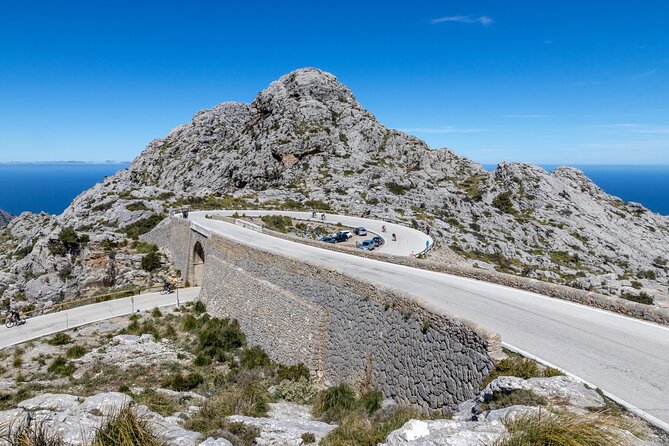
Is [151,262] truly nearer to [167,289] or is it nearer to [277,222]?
[167,289]

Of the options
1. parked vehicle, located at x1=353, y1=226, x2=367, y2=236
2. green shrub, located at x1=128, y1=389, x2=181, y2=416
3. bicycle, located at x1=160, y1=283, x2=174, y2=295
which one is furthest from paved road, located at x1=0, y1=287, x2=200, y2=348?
parked vehicle, located at x1=353, y1=226, x2=367, y2=236

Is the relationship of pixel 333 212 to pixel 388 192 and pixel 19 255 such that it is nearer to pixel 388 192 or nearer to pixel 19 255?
pixel 388 192

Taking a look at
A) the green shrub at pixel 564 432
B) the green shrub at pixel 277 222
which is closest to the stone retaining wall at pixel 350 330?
the green shrub at pixel 564 432

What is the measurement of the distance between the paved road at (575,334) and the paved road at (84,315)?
19.2 metres

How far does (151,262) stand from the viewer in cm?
3725

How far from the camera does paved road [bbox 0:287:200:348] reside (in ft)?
76.7

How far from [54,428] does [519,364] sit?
971cm

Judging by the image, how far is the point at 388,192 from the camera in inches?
2564

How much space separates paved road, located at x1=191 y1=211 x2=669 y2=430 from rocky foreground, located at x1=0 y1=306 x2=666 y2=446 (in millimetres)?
965

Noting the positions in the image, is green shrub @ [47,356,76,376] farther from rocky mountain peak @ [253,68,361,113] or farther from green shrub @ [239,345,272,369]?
rocky mountain peak @ [253,68,361,113]

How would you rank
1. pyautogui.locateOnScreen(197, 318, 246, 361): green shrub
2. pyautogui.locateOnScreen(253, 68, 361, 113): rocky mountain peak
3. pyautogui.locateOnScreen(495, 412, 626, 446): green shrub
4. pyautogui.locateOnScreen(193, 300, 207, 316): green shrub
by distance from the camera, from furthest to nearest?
pyautogui.locateOnScreen(253, 68, 361, 113): rocky mountain peak
pyautogui.locateOnScreen(193, 300, 207, 316): green shrub
pyautogui.locateOnScreen(197, 318, 246, 361): green shrub
pyautogui.locateOnScreen(495, 412, 626, 446): green shrub

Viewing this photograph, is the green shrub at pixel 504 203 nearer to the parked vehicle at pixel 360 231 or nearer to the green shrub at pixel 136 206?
the parked vehicle at pixel 360 231

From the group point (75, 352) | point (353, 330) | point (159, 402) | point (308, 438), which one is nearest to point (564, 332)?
point (353, 330)

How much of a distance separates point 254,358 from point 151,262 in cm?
2224
